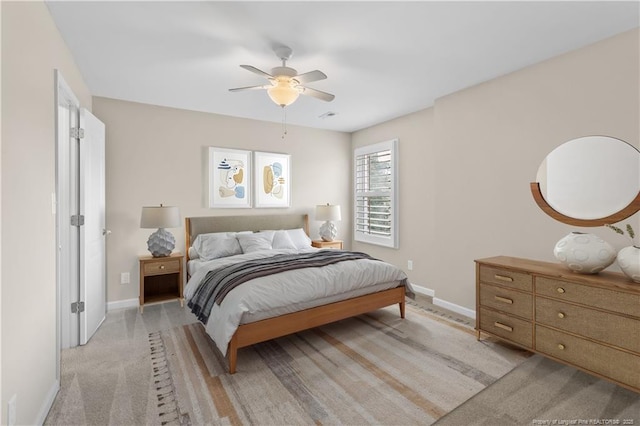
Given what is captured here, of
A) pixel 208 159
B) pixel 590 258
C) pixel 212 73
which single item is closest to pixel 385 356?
pixel 590 258

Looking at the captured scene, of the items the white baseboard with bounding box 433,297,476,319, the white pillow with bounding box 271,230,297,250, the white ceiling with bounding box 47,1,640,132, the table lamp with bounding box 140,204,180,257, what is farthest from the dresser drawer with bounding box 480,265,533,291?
the table lamp with bounding box 140,204,180,257

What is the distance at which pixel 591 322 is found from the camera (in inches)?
84.5

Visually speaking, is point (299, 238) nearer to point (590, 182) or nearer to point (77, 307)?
point (77, 307)

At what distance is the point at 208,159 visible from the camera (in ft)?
14.2

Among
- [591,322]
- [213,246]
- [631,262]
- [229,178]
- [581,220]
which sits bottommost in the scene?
[591,322]

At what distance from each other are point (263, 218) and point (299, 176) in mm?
989

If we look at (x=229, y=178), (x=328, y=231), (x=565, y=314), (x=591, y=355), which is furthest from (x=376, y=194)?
(x=591, y=355)

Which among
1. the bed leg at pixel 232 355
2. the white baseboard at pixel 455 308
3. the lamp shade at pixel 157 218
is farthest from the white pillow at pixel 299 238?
the bed leg at pixel 232 355

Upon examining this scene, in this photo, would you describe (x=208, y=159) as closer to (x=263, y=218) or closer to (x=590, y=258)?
(x=263, y=218)

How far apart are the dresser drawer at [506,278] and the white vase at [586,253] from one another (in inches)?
12.0

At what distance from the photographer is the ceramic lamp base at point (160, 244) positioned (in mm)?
3713

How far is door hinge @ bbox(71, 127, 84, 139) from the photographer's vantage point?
2777mm

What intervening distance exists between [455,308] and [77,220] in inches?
160

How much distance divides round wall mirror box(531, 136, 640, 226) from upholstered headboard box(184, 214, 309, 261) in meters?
3.29
